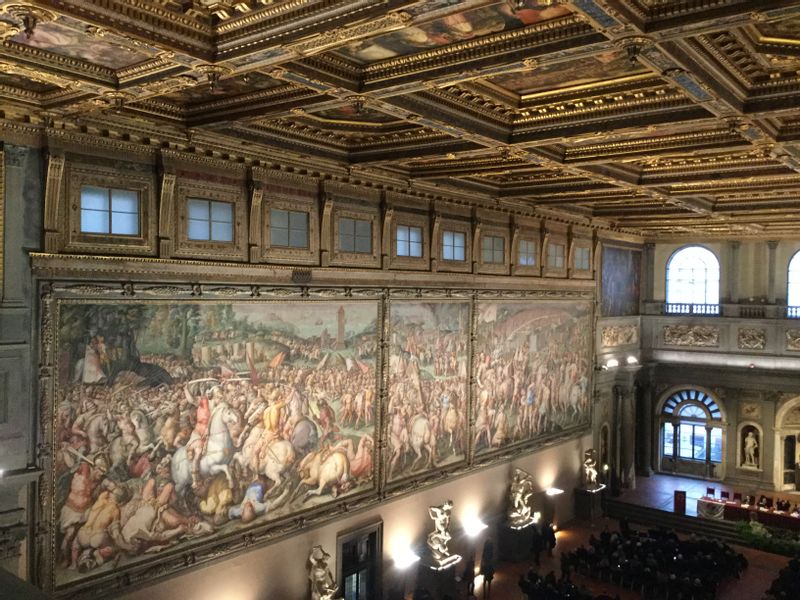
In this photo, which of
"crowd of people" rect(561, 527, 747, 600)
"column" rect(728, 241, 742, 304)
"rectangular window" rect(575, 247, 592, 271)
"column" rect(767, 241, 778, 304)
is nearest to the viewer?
"crowd of people" rect(561, 527, 747, 600)

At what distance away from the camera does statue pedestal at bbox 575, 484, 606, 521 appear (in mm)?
23141

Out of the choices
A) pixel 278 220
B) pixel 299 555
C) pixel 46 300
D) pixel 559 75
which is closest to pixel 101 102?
pixel 46 300

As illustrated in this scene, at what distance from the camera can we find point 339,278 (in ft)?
46.4

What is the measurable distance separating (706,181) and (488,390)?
7.21m

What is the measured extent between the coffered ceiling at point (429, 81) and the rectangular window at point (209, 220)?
0.92 meters

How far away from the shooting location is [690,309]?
27.1 m

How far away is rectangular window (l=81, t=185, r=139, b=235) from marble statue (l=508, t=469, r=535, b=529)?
1246 centimetres

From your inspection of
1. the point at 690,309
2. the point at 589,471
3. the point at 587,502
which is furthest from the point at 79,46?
the point at 690,309

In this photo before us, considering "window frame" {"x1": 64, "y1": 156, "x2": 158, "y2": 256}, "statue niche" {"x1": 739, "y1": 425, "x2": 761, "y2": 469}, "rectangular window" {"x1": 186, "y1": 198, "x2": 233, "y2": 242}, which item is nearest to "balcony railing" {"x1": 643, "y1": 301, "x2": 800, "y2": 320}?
"statue niche" {"x1": 739, "y1": 425, "x2": 761, "y2": 469}

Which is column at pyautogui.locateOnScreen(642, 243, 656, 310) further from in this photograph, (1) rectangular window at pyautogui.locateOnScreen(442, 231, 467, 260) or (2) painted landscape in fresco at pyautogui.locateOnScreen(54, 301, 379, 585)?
(2) painted landscape in fresco at pyautogui.locateOnScreen(54, 301, 379, 585)

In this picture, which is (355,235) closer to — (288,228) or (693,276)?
(288,228)

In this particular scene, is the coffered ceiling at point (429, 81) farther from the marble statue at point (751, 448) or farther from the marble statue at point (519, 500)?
the marble statue at point (751, 448)

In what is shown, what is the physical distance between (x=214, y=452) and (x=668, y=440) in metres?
21.4

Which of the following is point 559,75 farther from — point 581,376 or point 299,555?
point 581,376
